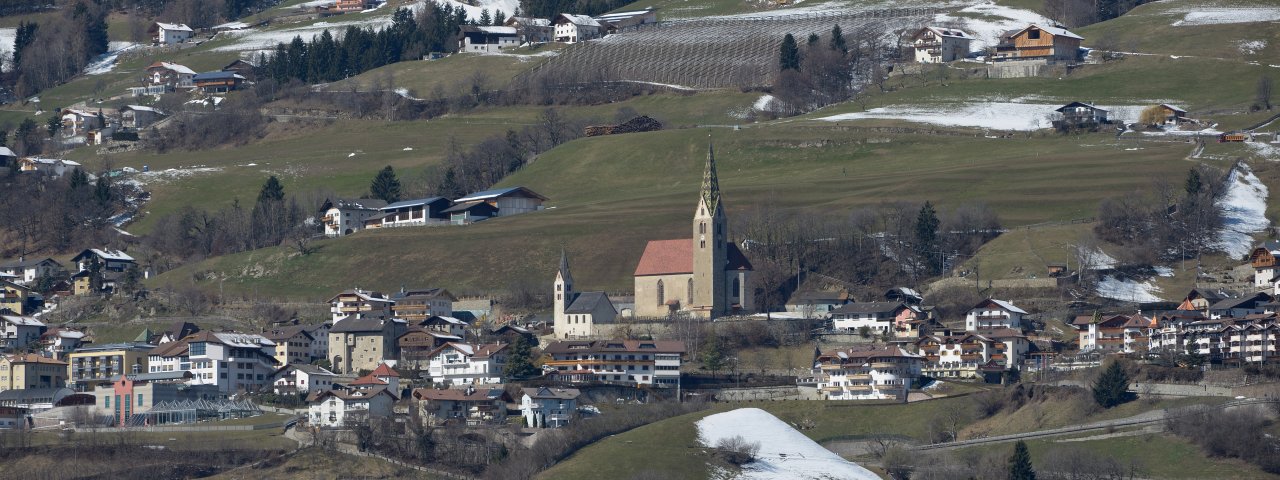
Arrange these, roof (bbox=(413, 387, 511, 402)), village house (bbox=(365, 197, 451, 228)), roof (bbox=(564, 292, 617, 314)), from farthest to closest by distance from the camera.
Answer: village house (bbox=(365, 197, 451, 228)) → roof (bbox=(564, 292, 617, 314)) → roof (bbox=(413, 387, 511, 402))

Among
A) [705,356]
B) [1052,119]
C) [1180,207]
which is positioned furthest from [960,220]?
[1052,119]

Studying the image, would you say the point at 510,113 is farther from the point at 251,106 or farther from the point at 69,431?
the point at 69,431

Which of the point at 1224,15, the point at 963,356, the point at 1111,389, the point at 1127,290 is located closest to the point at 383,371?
the point at 963,356

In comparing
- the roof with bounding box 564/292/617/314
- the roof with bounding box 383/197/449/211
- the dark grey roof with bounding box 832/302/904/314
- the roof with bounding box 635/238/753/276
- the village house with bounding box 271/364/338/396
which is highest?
the roof with bounding box 383/197/449/211

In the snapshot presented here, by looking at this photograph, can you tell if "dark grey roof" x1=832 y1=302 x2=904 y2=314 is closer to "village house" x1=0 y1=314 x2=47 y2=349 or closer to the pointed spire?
the pointed spire

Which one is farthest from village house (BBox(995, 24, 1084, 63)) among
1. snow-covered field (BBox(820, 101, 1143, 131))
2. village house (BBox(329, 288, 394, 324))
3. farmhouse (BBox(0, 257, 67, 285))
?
farmhouse (BBox(0, 257, 67, 285))

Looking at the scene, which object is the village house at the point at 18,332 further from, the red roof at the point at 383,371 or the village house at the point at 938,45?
the village house at the point at 938,45
